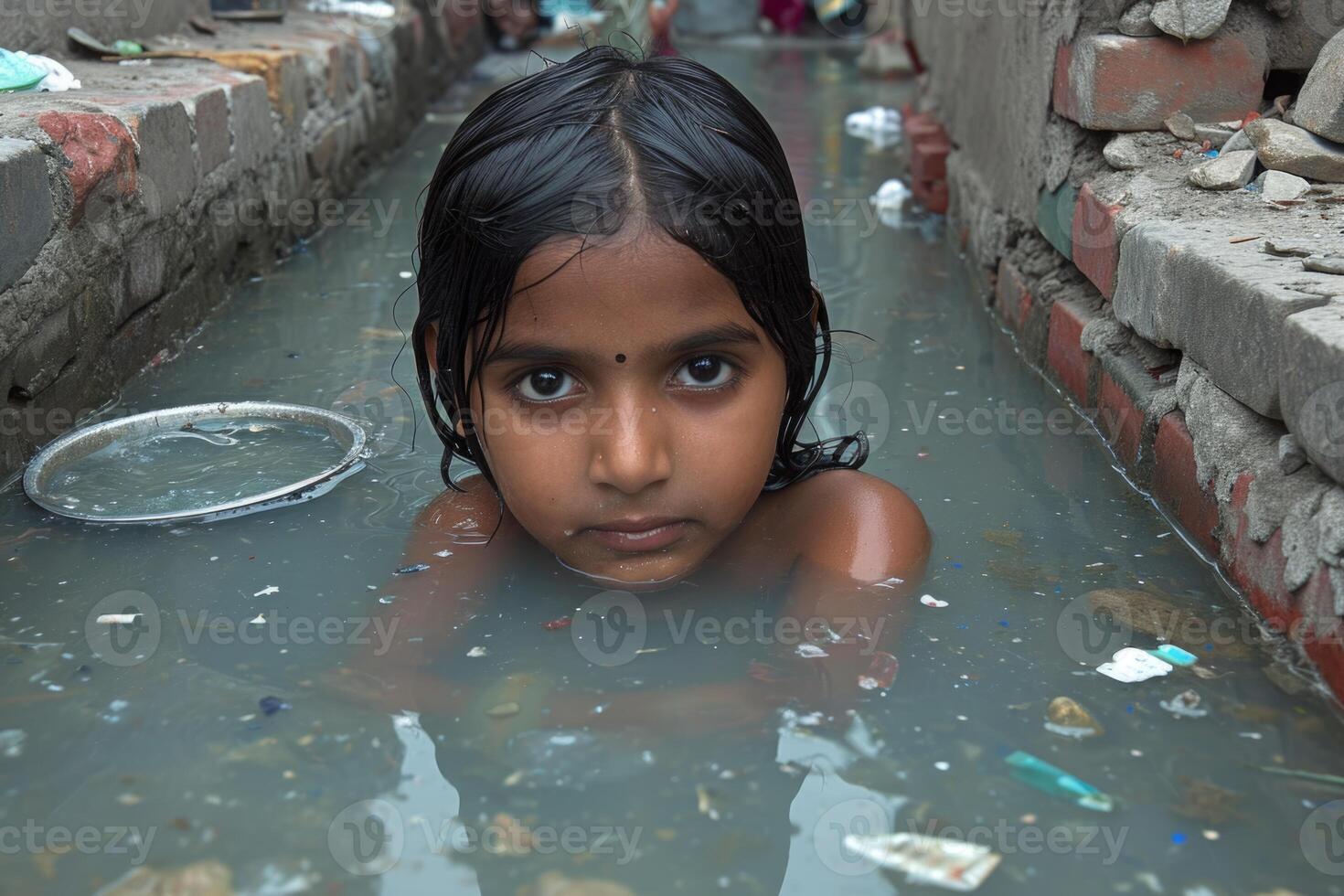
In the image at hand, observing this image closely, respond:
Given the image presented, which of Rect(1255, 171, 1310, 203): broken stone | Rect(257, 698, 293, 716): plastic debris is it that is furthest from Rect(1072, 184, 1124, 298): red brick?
Rect(257, 698, 293, 716): plastic debris

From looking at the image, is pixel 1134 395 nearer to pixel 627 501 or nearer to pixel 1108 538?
pixel 1108 538

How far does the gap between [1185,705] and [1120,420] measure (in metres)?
1.20

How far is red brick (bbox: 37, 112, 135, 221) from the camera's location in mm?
3179

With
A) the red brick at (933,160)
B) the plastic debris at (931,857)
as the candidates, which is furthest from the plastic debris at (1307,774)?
the red brick at (933,160)

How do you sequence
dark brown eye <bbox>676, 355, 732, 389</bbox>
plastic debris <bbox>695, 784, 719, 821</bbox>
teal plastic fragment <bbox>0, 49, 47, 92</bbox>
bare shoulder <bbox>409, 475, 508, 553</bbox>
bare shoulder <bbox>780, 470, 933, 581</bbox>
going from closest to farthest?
1. plastic debris <bbox>695, 784, 719, 821</bbox>
2. dark brown eye <bbox>676, 355, 732, 389</bbox>
3. bare shoulder <bbox>780, 470, 933, 581</bbox>
4. bare shoulder <bbox>409, 475, 508, 553</bbox>
5. teal plastic fragment <bbox>0, 49, 47, 92</bbox>

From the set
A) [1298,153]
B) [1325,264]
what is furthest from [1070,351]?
[1325,264]

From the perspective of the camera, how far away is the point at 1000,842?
1603 mm

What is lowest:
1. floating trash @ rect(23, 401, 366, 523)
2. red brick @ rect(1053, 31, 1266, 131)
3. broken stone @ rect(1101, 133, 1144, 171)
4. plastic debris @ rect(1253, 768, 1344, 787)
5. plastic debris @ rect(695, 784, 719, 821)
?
floating trash @ rect(23, 401, 366, 523)

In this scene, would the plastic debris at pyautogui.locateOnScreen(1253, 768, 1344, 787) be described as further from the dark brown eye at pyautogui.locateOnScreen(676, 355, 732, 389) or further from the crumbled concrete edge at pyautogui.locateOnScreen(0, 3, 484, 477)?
the crumbled concrete edge at pyautogui.locateOnScreen(0, 3, 484, 477)

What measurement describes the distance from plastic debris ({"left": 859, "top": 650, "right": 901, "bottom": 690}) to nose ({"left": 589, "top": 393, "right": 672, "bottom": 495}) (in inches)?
17.1

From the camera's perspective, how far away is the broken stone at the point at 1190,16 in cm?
331

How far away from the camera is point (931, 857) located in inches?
62.0

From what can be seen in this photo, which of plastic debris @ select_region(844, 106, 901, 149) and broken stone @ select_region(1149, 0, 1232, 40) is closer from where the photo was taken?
broken stone @ select_region(1149, 0, 1232, 40)

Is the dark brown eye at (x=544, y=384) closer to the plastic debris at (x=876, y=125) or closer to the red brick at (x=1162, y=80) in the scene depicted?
the red brick at (x=1162, y=80)
